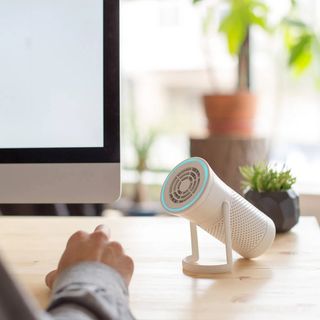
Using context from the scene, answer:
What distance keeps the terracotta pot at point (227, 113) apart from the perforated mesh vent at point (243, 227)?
1.16 m

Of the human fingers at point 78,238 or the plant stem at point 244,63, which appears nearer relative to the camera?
the human fingers at point 78,238

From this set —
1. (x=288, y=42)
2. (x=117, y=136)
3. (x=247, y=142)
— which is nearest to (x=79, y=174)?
(x=117, y=136)

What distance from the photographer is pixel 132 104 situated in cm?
297

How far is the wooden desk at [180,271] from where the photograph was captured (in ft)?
2.31

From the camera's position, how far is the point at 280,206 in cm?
110

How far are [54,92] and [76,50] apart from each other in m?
0.07

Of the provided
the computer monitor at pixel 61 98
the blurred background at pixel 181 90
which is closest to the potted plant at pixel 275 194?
the computer monitor at pixel 61 98

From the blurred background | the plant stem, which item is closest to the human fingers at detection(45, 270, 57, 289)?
the plant stem

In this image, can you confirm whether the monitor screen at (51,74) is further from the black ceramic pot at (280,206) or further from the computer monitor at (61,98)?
the black ceramic pot at (280,206)

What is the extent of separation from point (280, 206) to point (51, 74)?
0.45 metres

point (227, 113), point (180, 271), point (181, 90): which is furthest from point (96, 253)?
point (181, 90)

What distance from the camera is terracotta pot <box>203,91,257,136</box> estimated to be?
6.77ft

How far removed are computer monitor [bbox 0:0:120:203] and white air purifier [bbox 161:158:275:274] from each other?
0.29ft

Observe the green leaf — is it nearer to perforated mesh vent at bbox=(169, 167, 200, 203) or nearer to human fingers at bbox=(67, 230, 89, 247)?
perforated mesh vent at bbox=(169, 167, 200, 203)
